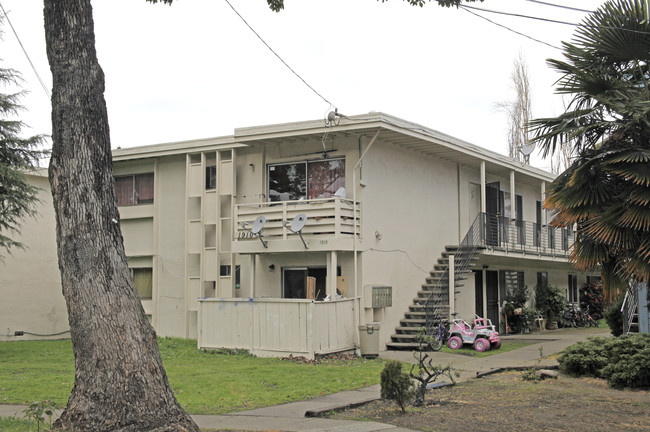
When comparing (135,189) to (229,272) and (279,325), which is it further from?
(279,325)

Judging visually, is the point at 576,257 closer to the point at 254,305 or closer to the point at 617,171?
the point at 617,171

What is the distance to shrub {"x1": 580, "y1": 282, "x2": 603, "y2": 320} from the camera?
30406 millimetres

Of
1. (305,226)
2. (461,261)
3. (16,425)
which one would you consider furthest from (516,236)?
(16,425)

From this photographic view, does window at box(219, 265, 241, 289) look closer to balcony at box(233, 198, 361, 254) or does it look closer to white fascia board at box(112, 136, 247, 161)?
balcony at box(233, 198, 361, 254)

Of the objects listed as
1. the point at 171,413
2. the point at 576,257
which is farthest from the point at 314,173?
the point at 171,413

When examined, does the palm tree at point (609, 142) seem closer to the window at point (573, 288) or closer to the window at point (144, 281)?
the window at point (144, 281)

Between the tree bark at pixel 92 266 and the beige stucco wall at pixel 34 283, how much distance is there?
1637 cm

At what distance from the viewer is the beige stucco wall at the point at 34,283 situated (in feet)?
77.5

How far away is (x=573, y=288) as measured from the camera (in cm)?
3189

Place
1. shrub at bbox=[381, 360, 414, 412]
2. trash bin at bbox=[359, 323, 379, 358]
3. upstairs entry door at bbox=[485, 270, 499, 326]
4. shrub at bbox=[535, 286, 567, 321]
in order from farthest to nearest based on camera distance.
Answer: shrub at bbox=[535, 286, 567, 321] < upstairs entry door at bbox=[485, 270, 499, 326] < trash bin at bbox=[359, 323, 379, 358] < shrub at bbox=[381, 360, 414, 412]

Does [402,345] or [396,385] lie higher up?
[396,385]

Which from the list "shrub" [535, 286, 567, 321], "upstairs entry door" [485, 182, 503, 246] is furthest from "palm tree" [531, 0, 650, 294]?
"shrub" [535, 286, 567, 321]

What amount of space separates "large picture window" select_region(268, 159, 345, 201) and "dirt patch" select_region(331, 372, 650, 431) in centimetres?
807

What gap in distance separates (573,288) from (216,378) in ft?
74.4
